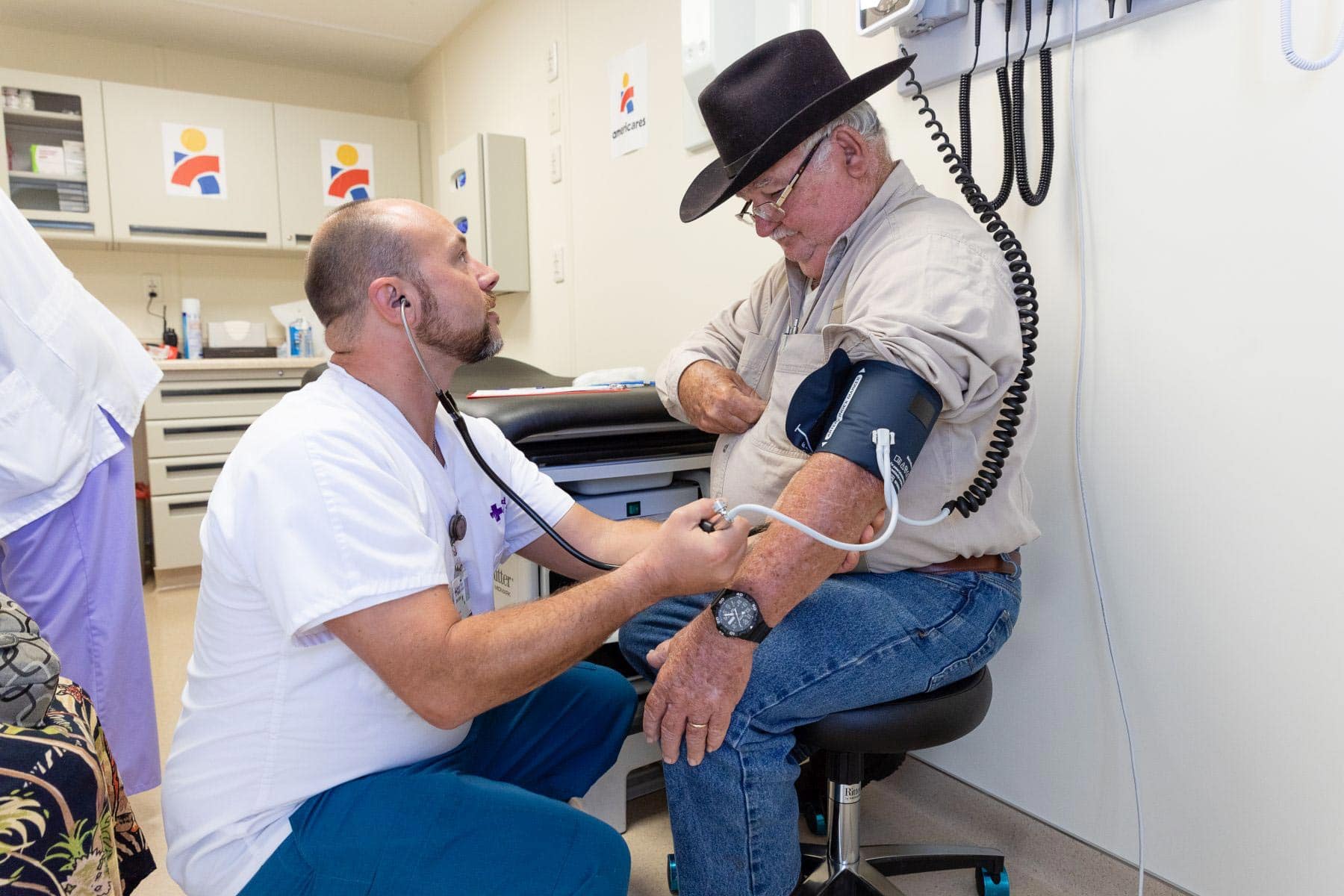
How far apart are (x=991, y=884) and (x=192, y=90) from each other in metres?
4.72

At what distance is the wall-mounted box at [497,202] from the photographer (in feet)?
10.6

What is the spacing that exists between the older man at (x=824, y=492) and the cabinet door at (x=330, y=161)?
3.20 m

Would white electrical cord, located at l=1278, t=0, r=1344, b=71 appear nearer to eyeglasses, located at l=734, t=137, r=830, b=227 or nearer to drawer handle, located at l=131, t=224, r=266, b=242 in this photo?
eyeglasses, located at l=734, t=137, r=830, b=227

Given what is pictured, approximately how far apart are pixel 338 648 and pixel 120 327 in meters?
1.21

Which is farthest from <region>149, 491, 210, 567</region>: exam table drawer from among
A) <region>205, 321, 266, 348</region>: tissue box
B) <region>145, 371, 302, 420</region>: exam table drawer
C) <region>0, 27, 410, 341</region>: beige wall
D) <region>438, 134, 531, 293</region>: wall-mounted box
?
<region>438, 134, 531, 293</region>: wall-mounted box

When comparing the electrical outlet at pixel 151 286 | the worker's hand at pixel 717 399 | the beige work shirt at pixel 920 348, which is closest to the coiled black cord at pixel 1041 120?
the beige work shirt at pixel 920 348

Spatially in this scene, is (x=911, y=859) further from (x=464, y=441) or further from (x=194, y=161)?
(x=194, y=161)

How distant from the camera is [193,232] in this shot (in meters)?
3.87

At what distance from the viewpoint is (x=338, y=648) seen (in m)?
0.95

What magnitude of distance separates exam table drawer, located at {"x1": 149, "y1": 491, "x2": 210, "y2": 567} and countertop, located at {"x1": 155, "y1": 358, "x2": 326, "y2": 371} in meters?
0.54

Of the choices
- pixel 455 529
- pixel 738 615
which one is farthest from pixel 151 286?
pixel 738 615

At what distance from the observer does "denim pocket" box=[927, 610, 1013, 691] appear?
3.56 feet

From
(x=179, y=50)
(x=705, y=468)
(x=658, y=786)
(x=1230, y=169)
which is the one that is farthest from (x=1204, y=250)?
(x=179, y=50)

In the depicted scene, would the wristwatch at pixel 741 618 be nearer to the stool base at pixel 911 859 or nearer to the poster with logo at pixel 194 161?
the stool base at pixel 911 859
